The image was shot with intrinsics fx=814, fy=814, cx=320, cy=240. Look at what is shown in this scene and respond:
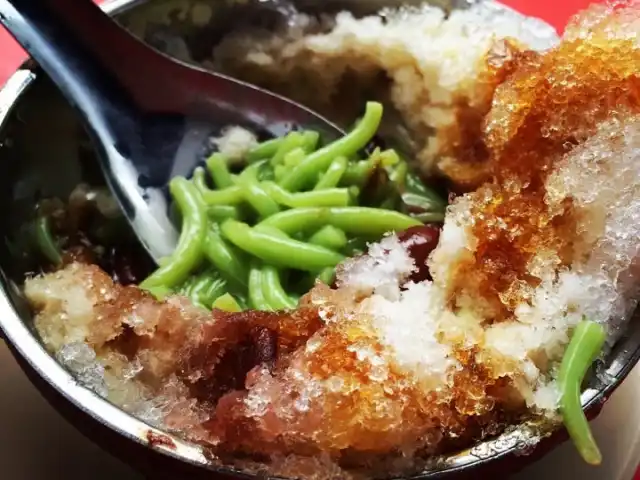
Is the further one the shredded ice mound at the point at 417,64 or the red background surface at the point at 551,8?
the red background surface at the point at 551,8

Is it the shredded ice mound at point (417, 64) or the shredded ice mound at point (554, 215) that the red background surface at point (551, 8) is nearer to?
the shredded ice mound at point (417, 64)

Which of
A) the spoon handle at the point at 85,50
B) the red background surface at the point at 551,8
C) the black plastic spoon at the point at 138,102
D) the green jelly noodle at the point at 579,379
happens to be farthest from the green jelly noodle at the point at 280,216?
the red background surface at the point at 551,8

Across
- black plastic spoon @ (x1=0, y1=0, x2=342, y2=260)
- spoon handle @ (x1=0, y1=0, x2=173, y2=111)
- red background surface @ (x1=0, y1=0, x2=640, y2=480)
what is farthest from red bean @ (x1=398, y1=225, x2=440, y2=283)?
red background surface @ (x1=0, y1=0, x2=640, y2=480)

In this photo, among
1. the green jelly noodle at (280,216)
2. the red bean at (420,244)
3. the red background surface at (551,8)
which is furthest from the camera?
the red background surface at (551,8)

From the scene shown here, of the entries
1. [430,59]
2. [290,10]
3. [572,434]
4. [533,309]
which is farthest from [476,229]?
[290,10]

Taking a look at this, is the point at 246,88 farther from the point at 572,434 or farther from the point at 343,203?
the point at 572,434

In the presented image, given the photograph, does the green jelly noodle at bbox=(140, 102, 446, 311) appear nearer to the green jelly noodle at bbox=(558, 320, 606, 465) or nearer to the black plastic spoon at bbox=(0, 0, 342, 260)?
the black plastic spoon at bbox=(0, 0, 342, 260)
